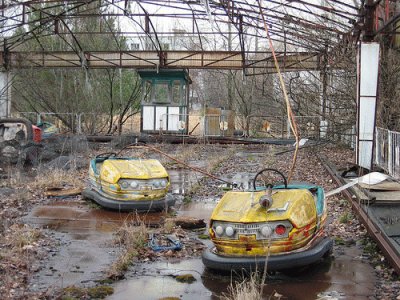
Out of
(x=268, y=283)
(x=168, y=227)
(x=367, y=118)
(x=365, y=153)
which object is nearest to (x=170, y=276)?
(x=268, y=283)

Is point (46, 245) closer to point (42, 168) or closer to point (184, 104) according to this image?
point (42, 168)

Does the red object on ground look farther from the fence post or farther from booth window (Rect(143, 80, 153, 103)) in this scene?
the fence post

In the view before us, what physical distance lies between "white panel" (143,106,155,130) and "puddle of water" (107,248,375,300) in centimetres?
2005

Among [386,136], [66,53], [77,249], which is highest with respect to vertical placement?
[66,53]

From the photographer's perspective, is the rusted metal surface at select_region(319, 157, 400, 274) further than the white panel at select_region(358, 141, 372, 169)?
No

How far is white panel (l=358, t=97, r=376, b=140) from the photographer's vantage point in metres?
11.4

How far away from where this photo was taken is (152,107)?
25219 mm

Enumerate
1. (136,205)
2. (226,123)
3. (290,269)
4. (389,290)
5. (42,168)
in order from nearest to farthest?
(389,290), (290,269), (136,205), (42,168), (226,123)

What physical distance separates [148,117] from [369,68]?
15152 mm

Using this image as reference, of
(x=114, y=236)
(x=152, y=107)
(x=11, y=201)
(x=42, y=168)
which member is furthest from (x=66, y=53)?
(x=114, y=236)

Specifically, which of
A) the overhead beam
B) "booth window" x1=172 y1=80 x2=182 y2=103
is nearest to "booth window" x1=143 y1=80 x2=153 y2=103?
"booth window" x1=172 y1=80 x2=182 y2=103

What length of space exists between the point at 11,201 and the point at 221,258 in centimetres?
498

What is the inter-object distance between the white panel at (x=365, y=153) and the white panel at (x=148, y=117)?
48.9ft

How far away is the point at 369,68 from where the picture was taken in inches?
447
